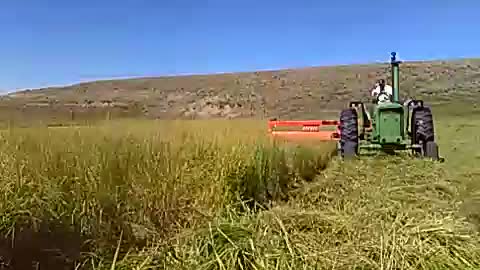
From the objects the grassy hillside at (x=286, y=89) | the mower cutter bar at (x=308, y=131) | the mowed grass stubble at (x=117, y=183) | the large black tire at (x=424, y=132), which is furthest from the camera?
the grassy hillside at (x=286, y=89)

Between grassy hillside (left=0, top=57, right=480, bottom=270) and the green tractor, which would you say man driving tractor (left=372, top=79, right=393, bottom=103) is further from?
grassy hillside (left=0, top=57, right=480, bottom=270)

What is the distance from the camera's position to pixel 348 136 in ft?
Result: 31.6

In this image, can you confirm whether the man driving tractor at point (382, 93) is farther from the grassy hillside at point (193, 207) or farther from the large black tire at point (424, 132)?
the grassy hillside at point (193, 207)

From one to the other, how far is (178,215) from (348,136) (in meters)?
5.72

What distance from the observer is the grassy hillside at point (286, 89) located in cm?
3522

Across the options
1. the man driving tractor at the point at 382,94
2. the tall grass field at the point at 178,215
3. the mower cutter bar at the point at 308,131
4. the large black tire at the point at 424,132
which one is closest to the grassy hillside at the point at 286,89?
the mower cutter bar at the point at 308,131

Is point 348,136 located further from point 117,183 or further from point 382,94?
point 117,183

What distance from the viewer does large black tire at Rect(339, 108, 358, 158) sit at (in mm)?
9500

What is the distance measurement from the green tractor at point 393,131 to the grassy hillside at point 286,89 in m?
20.6

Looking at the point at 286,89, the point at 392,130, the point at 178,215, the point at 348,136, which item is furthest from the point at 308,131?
the point at 286,89

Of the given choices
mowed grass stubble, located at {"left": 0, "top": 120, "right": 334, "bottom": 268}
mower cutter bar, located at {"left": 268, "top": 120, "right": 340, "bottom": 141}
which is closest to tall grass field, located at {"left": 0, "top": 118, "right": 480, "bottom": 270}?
mowed grass stubble, located at {"left": 0, "top": 120, "right": 334, "bottom": 268}

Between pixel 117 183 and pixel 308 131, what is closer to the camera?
pixel 117 183

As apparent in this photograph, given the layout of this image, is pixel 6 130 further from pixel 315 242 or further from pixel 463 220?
pixel 463 220

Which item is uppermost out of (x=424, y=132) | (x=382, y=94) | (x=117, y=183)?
(x=382, y=94)
